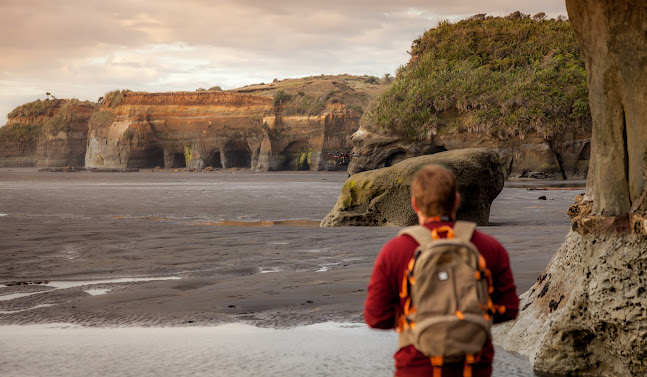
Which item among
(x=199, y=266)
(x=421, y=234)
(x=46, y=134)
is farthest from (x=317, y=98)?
(x=421, y=234)

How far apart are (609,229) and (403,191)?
11097 millimetres

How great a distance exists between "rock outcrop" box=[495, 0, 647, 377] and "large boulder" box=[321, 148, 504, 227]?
405 inches

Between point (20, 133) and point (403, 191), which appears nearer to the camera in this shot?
point (403, 191)

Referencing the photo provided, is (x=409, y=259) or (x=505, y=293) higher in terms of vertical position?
(x=409, y=259)

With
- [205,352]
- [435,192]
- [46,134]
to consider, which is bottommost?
Answer: [205,352]

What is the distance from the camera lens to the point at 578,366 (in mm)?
5117

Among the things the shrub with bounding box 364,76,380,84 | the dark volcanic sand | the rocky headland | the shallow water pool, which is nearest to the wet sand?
the dark volcanic sand

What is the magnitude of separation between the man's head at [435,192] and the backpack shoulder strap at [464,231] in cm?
5

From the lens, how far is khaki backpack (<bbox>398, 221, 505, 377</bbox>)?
8.50 ft

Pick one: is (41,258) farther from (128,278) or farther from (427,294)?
(427,294)

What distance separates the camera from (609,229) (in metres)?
4.92

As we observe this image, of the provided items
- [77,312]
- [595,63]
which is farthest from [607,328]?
[77,312]

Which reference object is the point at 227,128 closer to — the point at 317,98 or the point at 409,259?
the point at 317,98

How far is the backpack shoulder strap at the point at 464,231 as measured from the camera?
2.64m
